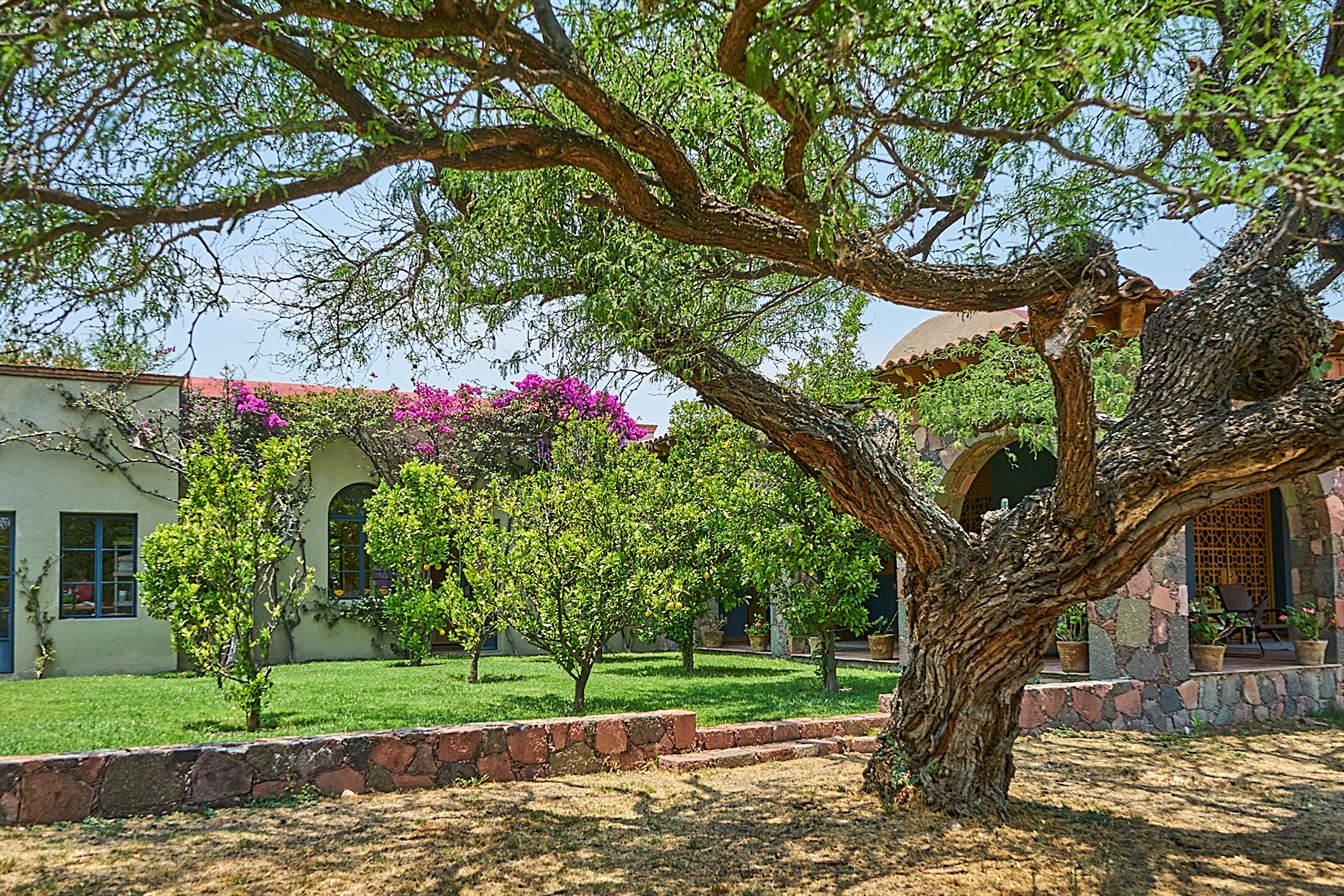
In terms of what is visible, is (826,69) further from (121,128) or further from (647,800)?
(647,800)

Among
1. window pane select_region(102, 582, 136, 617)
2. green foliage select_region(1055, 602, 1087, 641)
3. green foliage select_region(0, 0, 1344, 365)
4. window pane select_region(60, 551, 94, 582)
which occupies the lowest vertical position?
green foliage select_region(1055, 602, 1087, 641)

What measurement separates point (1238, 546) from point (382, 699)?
448 inches

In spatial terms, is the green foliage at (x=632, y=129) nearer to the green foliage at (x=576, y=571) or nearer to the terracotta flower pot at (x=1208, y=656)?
the green foliage at (x=576, y=571)

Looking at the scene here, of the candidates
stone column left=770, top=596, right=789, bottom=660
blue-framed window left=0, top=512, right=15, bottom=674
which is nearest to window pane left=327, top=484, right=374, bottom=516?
blue-framed window left=0, top=512, right=15, bottom=674

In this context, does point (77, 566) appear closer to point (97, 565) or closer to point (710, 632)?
point (97, 565)

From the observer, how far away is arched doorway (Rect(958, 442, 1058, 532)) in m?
14.1

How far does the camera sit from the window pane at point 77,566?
13195 millimetres

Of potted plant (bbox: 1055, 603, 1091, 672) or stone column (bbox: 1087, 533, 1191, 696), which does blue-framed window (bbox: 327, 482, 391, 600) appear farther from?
stone column (bbox: 1087, 533, 1191, 696)

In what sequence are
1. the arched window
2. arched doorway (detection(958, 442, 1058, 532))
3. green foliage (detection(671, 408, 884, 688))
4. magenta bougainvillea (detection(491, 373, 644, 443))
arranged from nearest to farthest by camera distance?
green foliage (detection(671, 408, 884, 688)) → arched doorway (detection(958, 442, 1058, 532)) → the arched window → magenta bougainvillea (detection(491, 373, 644, 443))

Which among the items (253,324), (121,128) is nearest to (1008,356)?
(253,324)

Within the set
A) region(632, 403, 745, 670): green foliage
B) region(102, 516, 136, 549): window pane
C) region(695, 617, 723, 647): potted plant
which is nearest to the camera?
region(632, 403, 745, 670): green foliage

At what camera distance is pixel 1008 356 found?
310 inches

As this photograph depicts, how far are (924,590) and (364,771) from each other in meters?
3.47

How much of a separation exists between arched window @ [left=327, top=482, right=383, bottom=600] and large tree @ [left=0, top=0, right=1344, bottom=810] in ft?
32.3
